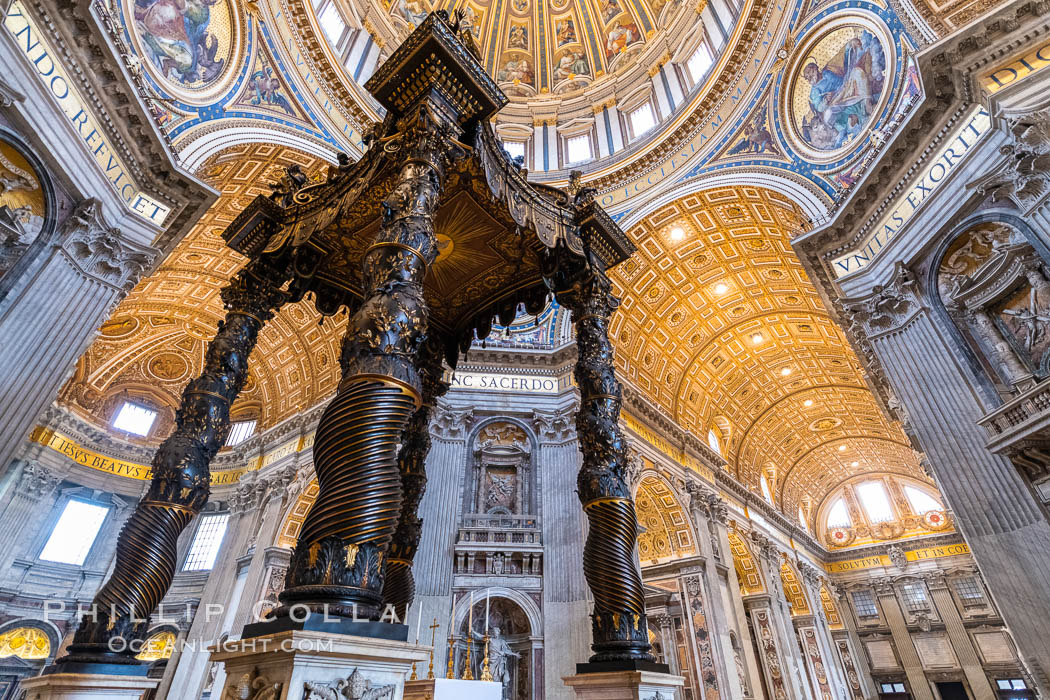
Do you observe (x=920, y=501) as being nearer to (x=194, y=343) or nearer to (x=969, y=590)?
(x=969, y=590)

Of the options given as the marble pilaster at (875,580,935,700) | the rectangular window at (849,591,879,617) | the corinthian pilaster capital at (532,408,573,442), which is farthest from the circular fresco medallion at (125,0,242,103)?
the rectangular window at (849,591,879,617)

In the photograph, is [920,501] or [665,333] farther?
[920,501]

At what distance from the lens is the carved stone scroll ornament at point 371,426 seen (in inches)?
106

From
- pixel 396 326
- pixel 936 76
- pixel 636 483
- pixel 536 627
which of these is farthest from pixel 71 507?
pixel 936 76

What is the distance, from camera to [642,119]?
680 inches

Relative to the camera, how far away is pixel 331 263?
651cm

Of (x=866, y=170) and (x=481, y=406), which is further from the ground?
(x=866, y=170)

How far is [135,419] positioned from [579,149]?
60.7 ft

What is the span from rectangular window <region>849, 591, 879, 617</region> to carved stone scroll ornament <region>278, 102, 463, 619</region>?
31.6 meters

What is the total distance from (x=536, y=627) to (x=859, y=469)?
25137mm

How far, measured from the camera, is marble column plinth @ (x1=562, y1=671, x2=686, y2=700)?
3.67m

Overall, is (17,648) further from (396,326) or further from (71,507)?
(396,326)

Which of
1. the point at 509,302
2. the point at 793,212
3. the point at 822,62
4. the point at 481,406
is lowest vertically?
the point at 509,302

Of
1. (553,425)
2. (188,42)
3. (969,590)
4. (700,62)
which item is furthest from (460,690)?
(969,590)
